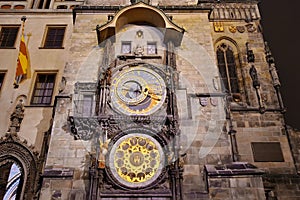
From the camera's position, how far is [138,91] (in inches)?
440

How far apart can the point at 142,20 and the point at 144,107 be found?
4.29 metres

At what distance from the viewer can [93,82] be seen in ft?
39.1

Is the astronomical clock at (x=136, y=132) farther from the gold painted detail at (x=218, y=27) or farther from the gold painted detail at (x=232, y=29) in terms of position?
the gold painted detail at (x=232, y=29)

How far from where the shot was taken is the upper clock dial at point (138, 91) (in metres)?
10.9

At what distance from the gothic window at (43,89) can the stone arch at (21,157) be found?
6.45 ft

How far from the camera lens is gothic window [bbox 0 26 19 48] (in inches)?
620

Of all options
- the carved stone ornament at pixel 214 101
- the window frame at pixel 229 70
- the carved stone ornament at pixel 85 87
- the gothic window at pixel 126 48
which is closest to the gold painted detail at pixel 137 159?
the carved stone ornament at pixel 85 87

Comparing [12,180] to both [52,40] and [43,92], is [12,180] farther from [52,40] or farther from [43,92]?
[52,40]

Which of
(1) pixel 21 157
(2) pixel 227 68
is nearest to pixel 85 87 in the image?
(1) pixel 21 157

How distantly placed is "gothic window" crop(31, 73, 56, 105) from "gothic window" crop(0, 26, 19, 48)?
9.19 feet

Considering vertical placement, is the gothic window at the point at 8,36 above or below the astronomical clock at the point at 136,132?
above

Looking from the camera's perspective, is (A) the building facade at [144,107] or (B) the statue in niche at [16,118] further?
(B) the statue in niche at [16,118]

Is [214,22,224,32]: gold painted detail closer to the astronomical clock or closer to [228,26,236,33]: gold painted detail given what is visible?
[228,26,236,33]: gold painted detail

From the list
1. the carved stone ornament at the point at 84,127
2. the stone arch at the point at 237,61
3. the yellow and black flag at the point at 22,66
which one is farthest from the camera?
the stone arch at the point at 237,61
